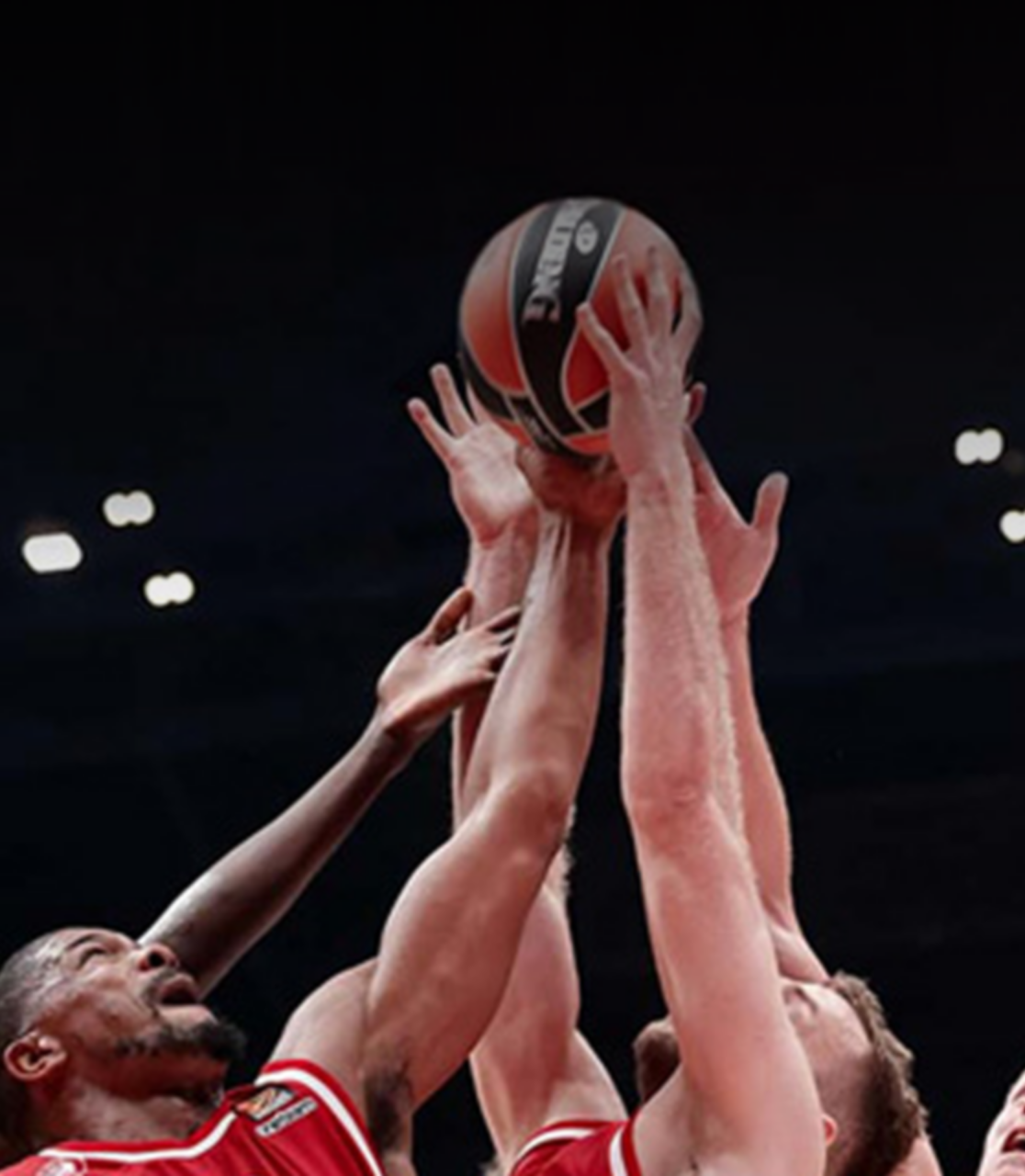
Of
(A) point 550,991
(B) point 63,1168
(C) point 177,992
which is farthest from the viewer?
(A) point 550,991

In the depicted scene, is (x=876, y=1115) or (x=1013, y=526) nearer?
(x=876, y=1115)

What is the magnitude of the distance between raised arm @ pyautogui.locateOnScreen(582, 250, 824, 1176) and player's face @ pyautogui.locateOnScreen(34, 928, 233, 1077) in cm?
57

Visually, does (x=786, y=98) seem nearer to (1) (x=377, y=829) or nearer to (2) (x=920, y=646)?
(2) (x=920, y=646)

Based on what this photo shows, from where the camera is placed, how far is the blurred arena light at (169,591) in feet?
27.6

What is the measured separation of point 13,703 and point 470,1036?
641 cm

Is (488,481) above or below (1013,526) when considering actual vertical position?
above

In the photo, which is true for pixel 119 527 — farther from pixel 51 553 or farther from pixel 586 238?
pixel 586 238

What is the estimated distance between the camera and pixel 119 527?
8164 millimetres

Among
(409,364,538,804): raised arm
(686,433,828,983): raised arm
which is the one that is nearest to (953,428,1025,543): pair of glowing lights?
(686,433,828,983): raised arm


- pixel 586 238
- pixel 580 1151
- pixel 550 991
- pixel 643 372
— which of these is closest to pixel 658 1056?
pixel 550 991

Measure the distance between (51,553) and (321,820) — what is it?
A: 5.63 meters

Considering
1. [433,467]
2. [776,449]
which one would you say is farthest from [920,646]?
[433,467]

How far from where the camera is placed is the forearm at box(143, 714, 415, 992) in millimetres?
2826

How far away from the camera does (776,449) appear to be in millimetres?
8148
